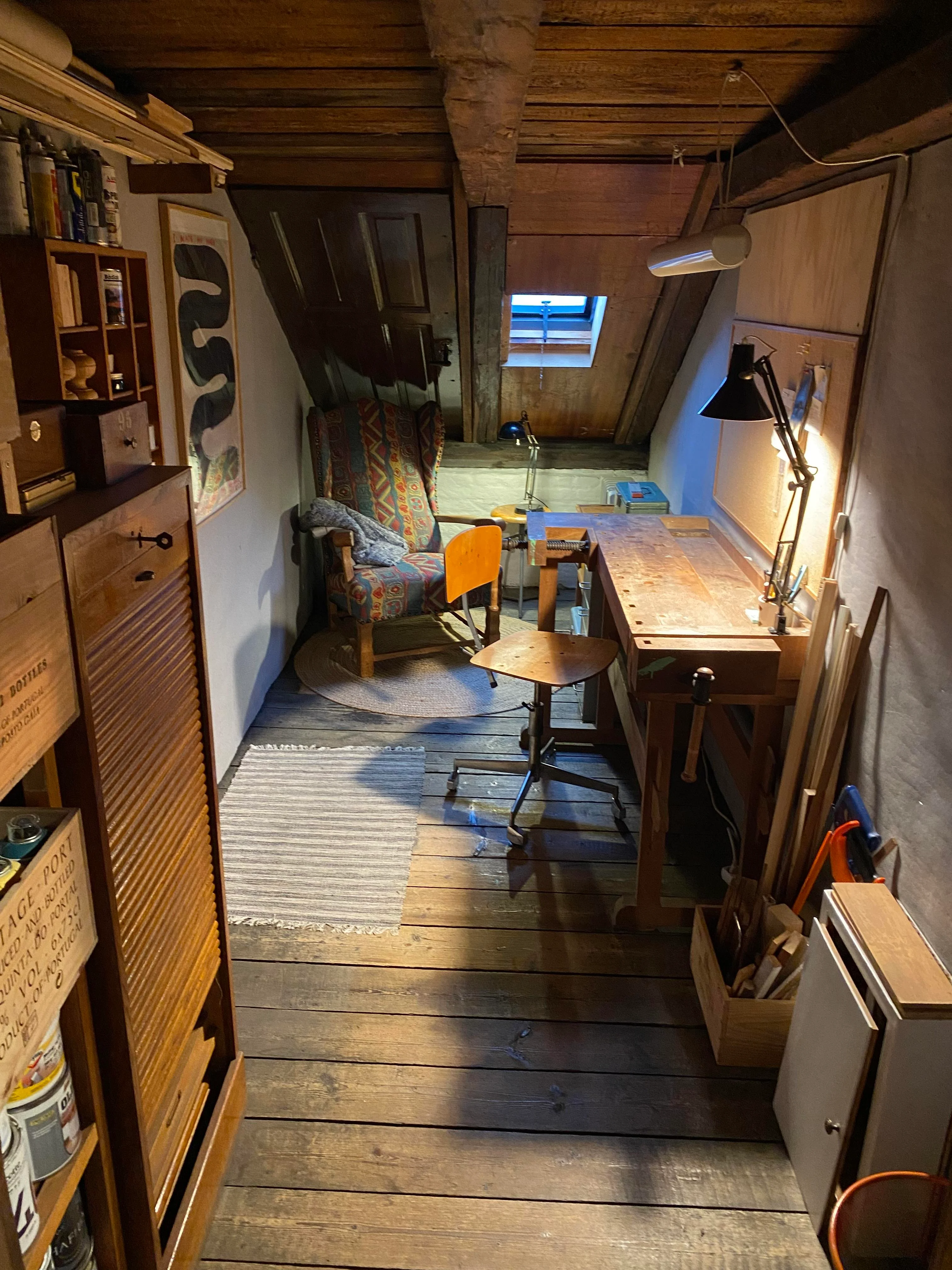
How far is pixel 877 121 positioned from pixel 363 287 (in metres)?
2.63

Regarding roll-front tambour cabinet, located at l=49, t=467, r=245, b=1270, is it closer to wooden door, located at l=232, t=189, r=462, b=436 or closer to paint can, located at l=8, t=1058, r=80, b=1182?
paint can, located at l=8, t=1058, r=80, b=1182

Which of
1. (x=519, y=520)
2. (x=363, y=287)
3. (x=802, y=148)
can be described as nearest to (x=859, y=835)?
(x=802, y=148)

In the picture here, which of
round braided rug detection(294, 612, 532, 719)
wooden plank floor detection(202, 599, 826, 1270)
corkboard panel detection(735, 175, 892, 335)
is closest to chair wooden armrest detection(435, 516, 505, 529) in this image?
round braided rug detection(294, 612, 532, 719)

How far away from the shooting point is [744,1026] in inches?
86.0

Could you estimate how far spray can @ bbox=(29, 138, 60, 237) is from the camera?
194cm

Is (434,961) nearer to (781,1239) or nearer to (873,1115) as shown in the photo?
(781,1239)

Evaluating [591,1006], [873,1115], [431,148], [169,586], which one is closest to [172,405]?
[431,148]

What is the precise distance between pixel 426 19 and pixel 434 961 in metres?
2.20

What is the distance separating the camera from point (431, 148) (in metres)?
3.15

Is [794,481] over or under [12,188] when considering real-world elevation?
under

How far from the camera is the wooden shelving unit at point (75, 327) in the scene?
6.30 feet

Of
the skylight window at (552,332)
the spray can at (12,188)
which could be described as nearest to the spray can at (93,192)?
the spray can at (12,188)

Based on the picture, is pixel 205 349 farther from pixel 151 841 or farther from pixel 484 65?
pixel 151 841

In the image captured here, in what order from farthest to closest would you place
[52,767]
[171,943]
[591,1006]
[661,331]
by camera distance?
1. [661,331]
2. [591,1006]
3. [171,943]
4. [52,767]
